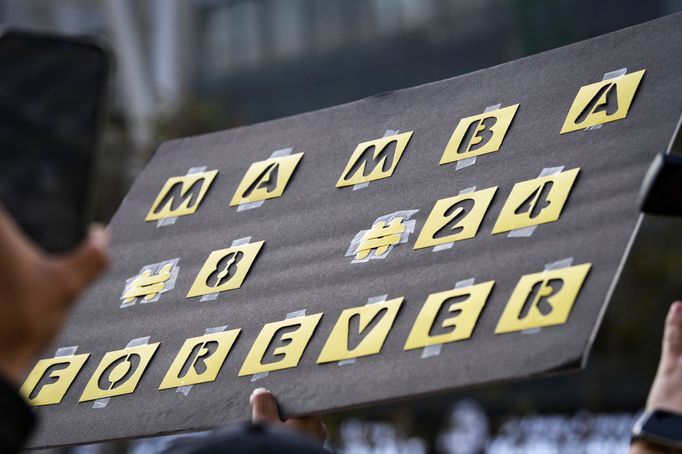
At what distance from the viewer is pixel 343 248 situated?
2924 mm

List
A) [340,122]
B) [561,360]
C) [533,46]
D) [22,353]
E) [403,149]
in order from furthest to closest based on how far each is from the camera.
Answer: [533,46] → [340,122] → [403,149] → [561,360] → [22,353]

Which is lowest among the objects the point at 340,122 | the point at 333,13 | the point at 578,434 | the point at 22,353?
the point at 22,353

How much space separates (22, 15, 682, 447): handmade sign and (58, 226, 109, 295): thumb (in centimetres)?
102

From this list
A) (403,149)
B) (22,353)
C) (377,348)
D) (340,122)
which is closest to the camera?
(22,353)

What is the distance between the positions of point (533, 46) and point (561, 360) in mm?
17166

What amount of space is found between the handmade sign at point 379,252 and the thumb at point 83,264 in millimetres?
1024

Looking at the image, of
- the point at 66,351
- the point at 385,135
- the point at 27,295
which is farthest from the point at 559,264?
the point at 66,351

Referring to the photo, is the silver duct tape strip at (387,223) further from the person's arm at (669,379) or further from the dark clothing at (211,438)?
the dark clothing at (211,438)

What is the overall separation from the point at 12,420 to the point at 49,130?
49cm

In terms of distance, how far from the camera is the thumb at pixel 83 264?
1525 millimetres

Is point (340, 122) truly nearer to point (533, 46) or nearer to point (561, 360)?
point (561, 360)

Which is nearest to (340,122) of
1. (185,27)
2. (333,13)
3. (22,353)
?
(22,353)

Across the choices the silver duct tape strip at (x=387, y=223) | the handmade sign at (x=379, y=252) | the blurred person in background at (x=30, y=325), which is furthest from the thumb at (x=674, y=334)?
the blurred person in background at (x=30, y=325)

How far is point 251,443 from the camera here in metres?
1.38
